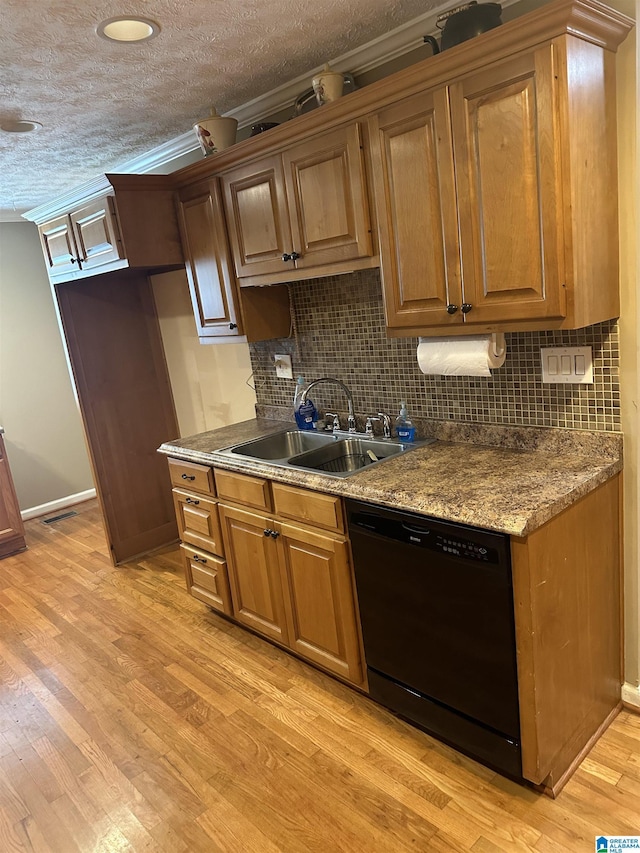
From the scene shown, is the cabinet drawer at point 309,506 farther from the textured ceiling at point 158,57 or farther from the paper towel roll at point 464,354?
the textured ceiling at point 158,57

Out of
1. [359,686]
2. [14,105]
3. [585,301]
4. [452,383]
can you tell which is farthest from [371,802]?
[14,105]

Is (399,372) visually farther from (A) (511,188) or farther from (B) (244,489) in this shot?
(A) (511,188)

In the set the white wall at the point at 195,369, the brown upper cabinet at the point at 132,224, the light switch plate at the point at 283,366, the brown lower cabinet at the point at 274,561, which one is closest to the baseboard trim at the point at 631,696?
the brown lower cabinet at the point at 274,561

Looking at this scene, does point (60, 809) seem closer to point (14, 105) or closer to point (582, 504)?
point (582, 504)

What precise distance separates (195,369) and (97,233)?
104 cm

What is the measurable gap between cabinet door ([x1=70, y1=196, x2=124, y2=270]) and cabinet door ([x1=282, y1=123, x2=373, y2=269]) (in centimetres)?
106

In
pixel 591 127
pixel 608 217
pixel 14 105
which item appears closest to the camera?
pixel 591 127

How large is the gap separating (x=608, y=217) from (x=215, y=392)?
2.48m

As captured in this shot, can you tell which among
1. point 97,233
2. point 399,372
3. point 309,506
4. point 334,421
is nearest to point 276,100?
point 97,233

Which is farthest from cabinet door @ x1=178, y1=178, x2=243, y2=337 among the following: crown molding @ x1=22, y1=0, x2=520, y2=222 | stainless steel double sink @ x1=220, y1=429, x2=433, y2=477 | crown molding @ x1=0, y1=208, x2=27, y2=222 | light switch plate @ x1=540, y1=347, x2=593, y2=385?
crown molding @ x1=0, y1=208, x2=27, y2=222

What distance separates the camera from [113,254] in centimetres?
301

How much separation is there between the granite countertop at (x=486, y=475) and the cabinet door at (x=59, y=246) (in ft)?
5.48

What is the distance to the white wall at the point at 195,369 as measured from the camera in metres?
3.50

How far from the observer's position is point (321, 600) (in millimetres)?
2301
